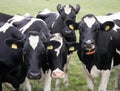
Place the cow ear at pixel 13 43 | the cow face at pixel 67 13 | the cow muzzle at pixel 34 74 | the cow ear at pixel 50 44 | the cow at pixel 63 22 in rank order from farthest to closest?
the cow face at pixel 67 13, the cow at pixel 63 22, the cow ear at pixel 50 44, the cow ear at pixel 13 43, the cow muzzle at pixel 34 74

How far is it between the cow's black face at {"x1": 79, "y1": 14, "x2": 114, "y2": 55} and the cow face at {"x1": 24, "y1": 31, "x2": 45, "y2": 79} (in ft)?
3.08

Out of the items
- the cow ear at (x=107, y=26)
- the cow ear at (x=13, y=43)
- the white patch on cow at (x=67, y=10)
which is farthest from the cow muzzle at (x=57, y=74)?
the white patch on cow at (x=67, y=10)

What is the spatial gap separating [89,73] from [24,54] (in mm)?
1895

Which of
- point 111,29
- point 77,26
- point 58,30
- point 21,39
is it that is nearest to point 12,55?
point 21,39

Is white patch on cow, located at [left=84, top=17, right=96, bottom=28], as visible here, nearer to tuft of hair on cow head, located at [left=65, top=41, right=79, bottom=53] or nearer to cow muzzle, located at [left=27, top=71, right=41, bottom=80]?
tuft of hair on cow head, located at [left=65, top=41, right=79, bottom=53]

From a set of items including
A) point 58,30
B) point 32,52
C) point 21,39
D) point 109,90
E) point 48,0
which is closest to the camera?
point 32,52

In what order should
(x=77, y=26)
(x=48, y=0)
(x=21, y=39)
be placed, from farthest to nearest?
(x=48, y=0) < (x=77, y=26) < (x=21, y=39)

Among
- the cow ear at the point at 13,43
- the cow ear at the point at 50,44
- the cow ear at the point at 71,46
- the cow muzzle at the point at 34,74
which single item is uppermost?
the cow ear at the point at 13,43

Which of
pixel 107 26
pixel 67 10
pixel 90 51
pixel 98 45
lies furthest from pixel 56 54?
pixel 67 10

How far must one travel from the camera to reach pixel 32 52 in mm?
5340

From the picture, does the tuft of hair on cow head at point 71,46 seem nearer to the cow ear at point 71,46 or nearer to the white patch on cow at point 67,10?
the cow ear at point 71,46

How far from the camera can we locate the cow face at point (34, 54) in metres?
5.25

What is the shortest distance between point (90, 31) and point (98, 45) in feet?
1.31

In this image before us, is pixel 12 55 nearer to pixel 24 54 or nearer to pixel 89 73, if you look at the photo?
pixel 24 54
